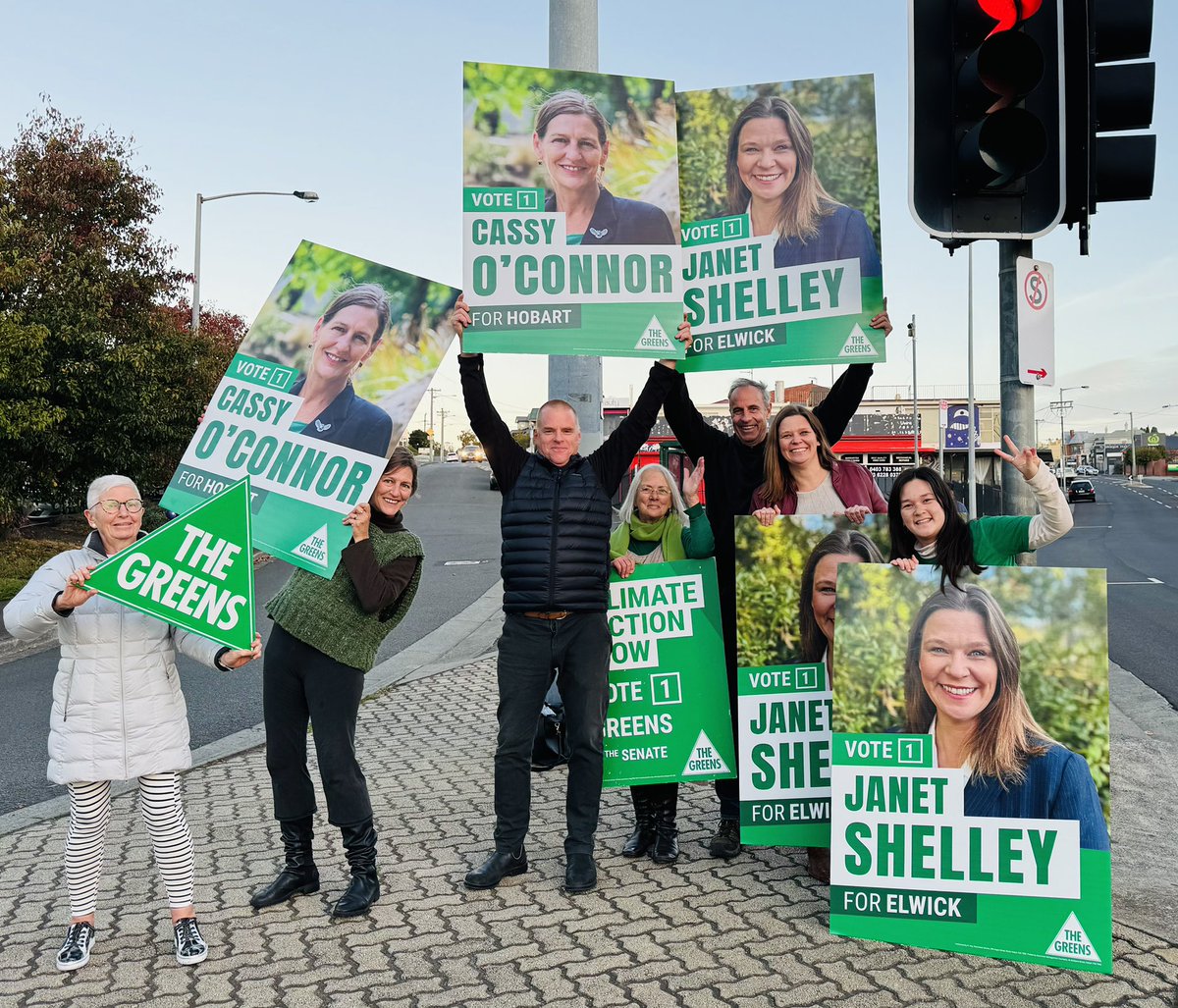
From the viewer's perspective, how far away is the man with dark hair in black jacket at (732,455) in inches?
205

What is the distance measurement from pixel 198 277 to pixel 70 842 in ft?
80.1

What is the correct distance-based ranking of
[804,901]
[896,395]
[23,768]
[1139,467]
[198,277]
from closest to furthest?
[804,901] < [23,768] < [198,277] < [896,395] < [1139,467]

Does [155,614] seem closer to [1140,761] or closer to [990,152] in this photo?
[990,152]

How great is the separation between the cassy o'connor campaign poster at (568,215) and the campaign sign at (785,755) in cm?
152

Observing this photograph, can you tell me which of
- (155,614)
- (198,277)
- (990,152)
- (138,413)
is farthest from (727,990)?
(198,277)

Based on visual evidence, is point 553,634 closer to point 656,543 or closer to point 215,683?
point 656,543

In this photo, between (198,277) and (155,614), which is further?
(198,277)

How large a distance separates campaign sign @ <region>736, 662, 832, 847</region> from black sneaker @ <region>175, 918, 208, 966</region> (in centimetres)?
221

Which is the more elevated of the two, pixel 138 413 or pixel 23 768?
pixel 138 413

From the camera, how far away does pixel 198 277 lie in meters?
26.4

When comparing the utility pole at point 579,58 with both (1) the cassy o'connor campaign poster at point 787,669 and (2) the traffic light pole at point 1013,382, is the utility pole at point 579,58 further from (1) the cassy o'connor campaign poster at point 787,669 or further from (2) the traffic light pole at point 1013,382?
(2) the traffic light pole at point 1013,382

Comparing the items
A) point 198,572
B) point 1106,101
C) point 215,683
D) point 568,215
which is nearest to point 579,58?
point 568,215

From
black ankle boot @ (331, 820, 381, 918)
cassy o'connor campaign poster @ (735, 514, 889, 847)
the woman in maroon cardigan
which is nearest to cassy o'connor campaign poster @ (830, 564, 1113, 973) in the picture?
cassy o'connor campaign poster @ (735, 514, 889, 847)

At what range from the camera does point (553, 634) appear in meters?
4.80
